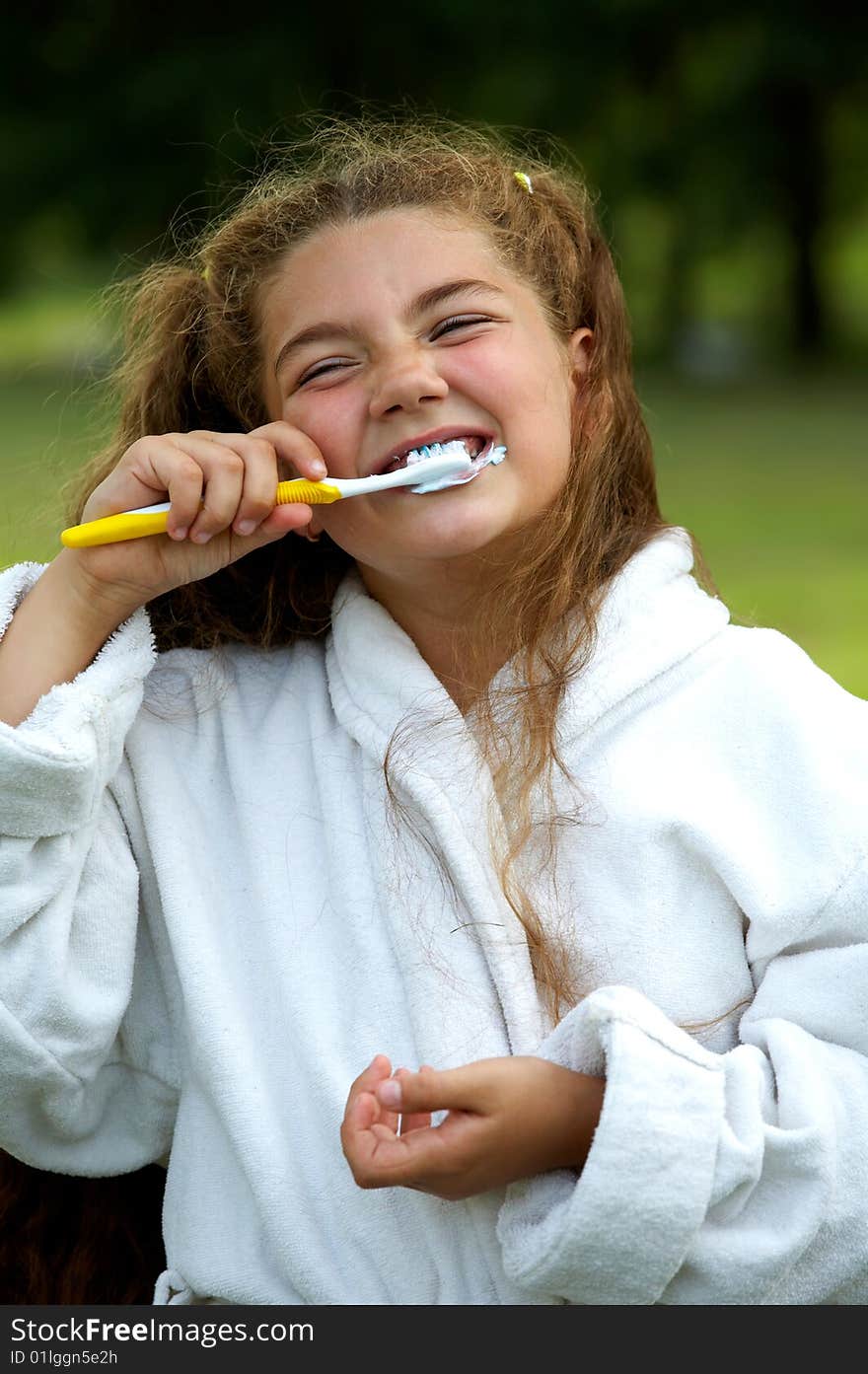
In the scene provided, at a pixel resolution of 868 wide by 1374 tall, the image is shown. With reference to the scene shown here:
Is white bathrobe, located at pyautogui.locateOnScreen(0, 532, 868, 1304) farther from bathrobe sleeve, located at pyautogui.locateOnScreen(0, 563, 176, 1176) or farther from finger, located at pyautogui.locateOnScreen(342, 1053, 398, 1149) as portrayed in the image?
finger, located at pyautogui.locateOnScreen(342, 1053, 398, 1149)

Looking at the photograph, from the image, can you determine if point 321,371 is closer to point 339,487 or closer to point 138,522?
point 339,487

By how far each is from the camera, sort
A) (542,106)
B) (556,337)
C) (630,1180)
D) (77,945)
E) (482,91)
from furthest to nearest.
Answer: (482,91) → (542,106) → (556,337) → (77,945) → (630,1180)

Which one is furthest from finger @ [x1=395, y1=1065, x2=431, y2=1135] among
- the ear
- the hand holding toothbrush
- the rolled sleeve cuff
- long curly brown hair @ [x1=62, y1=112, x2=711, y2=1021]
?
the ear

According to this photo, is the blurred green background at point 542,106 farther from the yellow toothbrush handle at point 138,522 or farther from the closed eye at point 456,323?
the yellow toothbrush handle at point 138,522

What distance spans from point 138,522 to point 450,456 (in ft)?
1.06

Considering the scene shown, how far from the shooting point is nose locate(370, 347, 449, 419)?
167 cm

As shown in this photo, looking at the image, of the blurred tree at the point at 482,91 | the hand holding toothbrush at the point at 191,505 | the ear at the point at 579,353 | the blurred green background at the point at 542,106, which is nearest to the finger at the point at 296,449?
the hand holding toothbrush at the point at 191,505

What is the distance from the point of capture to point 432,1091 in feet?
4.52

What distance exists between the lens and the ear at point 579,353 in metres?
1.96

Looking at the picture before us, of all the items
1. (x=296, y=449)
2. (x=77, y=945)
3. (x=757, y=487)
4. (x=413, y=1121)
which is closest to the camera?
(x=413, y=1121)

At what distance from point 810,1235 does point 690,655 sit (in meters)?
0.59

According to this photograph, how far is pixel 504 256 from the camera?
1.85 metres

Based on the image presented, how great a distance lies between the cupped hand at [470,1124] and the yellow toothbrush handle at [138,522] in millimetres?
581

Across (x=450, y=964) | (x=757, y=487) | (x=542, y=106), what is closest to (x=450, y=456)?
(x=450, y=964)
